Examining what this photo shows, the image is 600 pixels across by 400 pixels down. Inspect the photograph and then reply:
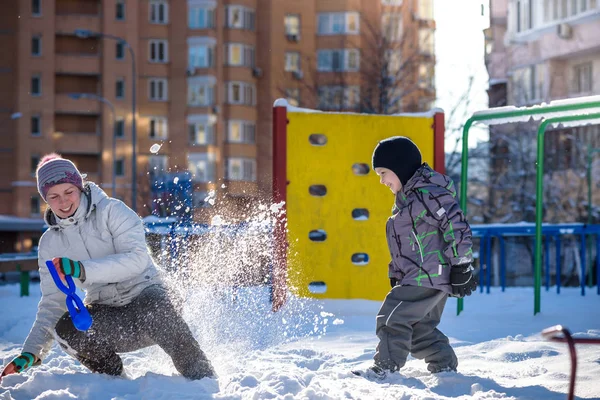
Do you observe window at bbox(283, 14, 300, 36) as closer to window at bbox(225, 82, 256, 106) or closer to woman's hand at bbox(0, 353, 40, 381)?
window at bbox(225, 82, 256, 106)

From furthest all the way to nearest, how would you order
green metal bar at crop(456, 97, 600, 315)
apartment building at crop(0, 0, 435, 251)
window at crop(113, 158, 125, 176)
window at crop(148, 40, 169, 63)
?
1. window at crop(148, 40, 169, 63)
2. window at crop(113, 158, 125, 176)
3. apartment building at crop(0, 0, 435, 251)
4. green metal bar at crop(456, 97, 600, 315)

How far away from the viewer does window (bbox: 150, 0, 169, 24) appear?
164ft

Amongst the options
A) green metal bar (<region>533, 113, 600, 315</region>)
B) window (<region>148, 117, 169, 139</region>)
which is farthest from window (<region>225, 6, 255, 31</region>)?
green metal bar (<region>533, 113, 600, 315</region>)

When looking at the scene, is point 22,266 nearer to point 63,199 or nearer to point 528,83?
point 63,199

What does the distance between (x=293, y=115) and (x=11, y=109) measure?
4201cm

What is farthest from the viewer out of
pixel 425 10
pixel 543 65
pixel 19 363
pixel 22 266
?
pixel 425 10

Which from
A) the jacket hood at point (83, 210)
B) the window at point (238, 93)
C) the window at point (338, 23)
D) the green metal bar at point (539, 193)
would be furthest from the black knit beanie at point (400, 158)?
the window at point (338, 23)

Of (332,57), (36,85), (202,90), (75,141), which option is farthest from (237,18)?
(36,85)

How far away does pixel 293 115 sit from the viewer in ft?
30.1

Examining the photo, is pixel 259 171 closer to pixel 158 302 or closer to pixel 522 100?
pixel 522 100

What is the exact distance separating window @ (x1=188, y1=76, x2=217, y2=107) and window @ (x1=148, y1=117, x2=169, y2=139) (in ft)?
6.59

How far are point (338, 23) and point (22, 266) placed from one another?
136ft

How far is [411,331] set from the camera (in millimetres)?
5234

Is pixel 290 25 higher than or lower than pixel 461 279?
higher
